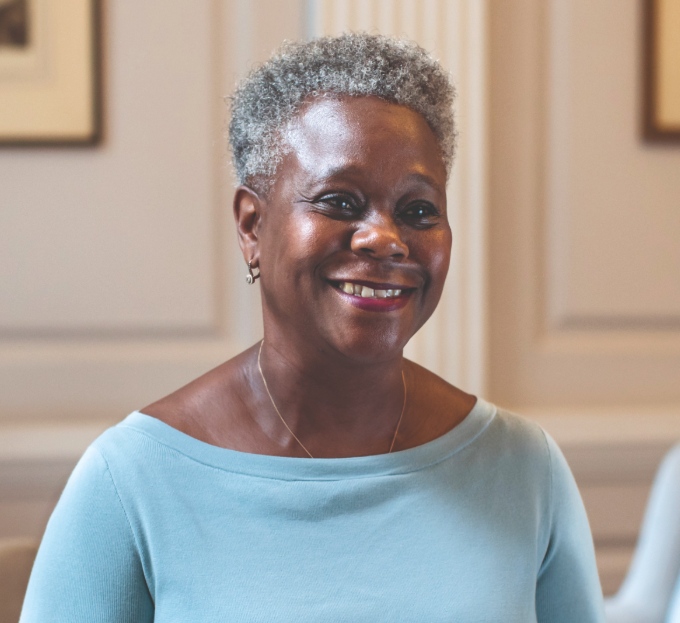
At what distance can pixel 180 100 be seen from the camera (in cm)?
198

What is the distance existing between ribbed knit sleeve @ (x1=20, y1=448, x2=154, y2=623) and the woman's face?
0.30 m

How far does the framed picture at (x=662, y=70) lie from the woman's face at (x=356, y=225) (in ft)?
4.37

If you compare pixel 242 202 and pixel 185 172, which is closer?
pixel 242 202

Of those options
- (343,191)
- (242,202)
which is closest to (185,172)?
(242,202)

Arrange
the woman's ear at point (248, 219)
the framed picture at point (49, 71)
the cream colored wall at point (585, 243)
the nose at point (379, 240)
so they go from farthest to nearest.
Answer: the cream colored wall at point (585, 243), the framed picture at point (49, 71), the woman's ear at point (248, 219), the nose at point (379, 240)

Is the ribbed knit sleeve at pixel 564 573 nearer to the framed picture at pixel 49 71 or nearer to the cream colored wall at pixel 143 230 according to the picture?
the cream colored wall at pixel 143 230

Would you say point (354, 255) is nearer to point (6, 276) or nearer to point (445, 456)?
point (445, 456)

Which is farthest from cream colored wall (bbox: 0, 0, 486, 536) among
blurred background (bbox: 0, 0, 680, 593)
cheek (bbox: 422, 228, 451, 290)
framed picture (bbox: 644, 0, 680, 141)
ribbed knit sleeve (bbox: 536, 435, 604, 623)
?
cheek (bbox: 422, 228, 451, 290)

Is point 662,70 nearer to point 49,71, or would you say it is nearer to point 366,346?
point 49,71

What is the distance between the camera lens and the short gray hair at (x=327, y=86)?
3.21 feet

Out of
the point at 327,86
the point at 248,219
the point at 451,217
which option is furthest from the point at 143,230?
the point at 327,86

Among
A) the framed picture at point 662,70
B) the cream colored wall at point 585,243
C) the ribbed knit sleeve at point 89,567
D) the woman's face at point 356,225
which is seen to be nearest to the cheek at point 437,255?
the woman's face at point 356,225

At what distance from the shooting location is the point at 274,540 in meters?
1.00

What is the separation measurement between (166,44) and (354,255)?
3.98 feet
